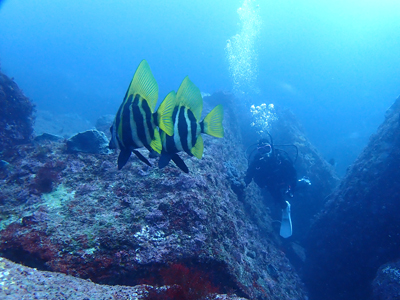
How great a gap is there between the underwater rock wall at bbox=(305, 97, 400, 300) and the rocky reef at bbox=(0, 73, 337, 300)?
2012 millimetres

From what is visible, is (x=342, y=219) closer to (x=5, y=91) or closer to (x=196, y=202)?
(x=196, y=202)

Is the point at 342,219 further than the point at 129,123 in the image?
Yes

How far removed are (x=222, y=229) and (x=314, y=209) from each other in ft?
26.9

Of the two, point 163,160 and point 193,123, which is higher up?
point 193,123

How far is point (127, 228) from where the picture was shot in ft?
9.11

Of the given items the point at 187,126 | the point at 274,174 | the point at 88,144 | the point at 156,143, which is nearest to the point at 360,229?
the point at 274,174

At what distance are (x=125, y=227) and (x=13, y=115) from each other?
7.84m

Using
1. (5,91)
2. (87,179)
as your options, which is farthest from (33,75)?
(87,179)

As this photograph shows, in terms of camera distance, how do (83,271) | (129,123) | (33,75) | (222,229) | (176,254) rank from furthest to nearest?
1. (33,75)
2. (222,229)
3. (176,254)
4. (83,271)
5. (129,123)

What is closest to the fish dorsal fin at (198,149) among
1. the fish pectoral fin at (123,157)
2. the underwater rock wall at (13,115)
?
the fish pectoral fin at (123,157)

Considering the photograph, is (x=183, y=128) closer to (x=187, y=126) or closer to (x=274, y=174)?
(x=187, y=126)

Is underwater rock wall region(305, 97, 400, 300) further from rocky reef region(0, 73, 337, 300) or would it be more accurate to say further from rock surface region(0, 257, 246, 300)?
rock surface region(0, 257, 246, 300)

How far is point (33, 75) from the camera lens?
5566cm

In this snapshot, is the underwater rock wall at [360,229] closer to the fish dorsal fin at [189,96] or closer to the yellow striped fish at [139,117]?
the fish dorsal fin at [189,96]
